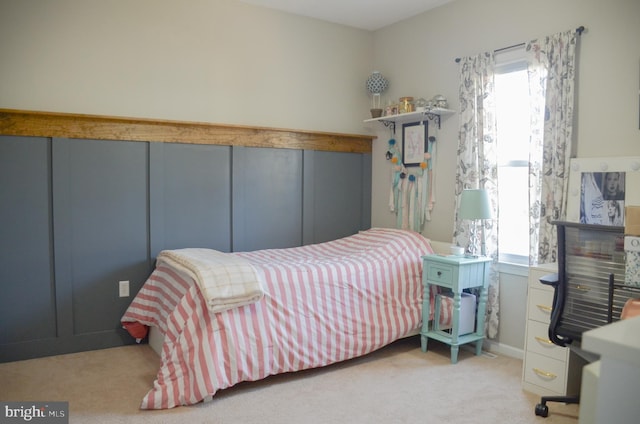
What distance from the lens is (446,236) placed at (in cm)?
393

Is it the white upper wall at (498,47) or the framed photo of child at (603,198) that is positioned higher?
the white upper wall at (498,47)

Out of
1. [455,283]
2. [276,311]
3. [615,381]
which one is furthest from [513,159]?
[615,381]

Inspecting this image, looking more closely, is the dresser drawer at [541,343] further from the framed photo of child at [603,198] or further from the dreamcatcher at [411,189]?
the dreamcatcher at [411,189]

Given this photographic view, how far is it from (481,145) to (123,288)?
2872 millimetres

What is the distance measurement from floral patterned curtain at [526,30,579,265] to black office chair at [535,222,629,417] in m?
0.70

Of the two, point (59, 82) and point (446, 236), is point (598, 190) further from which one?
point (59, 82)

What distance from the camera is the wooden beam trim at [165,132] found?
314 cm

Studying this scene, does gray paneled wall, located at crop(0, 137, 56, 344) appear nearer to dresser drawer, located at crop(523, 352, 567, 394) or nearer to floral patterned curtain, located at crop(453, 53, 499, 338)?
floral patterned curtain, located at crop(453, 53, 499, 338)

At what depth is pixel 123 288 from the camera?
350 cm

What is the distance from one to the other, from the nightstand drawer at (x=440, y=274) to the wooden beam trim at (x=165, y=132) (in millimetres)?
1558

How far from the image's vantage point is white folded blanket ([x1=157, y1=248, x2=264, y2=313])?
2.60 m

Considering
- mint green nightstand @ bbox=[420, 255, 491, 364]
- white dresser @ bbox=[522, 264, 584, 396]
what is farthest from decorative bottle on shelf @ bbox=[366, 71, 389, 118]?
white dresser @ bbox=[522, 264, 584, 396]

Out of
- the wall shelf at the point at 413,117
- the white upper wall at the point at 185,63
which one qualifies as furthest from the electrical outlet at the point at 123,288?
the wall shelf at the point at 413,117

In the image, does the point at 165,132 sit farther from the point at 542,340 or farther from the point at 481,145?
the point at 542,340
